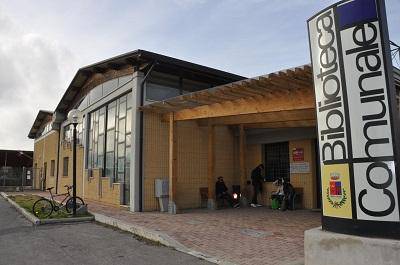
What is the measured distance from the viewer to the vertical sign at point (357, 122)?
5.09 meters

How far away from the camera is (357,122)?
5363 millimetres

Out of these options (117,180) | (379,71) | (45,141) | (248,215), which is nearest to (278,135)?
(248,215)

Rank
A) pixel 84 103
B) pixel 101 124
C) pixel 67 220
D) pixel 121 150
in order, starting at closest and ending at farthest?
pixel 67 220, pixel 121 150, pixel 101 124, pixel 84 103

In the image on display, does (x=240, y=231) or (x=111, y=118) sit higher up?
(x=111, y=118)

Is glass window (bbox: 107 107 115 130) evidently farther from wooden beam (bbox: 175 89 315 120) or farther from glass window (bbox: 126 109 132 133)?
wooden beam (bbox: 175 89 315 120)

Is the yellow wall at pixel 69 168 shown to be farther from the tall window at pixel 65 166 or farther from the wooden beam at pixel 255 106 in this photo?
the wooden beam at pixel 255 106

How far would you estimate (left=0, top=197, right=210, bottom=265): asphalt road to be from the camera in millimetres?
7055

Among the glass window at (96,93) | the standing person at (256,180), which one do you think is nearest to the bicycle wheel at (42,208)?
the glass window at (96,93)

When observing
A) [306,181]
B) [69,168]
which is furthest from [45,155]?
[306,181]

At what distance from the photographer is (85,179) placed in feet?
64.6

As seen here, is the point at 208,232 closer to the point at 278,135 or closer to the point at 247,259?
the point at 247,259

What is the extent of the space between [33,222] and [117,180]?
4.73 metres

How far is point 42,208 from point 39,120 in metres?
24.3

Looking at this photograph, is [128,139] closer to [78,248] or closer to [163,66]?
[163,66]
